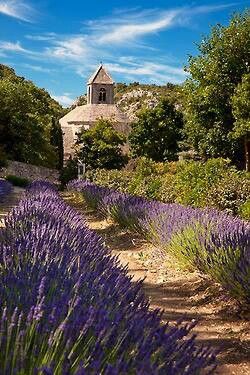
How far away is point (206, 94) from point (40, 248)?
2611cm

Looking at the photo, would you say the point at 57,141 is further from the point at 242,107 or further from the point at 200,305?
the point at 200,305

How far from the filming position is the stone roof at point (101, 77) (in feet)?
230

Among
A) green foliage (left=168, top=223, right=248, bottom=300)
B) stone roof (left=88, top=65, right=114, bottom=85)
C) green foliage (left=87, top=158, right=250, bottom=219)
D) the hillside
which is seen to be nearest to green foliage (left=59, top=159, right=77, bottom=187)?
green foliage (left=87, top=158, right=250, bottom=219)

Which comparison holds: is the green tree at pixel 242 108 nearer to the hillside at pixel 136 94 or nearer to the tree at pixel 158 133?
the tree at pixel 158 133

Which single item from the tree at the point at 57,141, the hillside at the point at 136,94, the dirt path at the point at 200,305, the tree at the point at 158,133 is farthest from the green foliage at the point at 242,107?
the hillside at the point at 136,94

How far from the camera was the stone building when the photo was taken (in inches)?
2320

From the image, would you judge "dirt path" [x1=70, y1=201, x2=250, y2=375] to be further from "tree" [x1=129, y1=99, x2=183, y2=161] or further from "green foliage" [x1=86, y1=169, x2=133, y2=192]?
"tree" [x1=129, y1=99, x2=183, y2=161]

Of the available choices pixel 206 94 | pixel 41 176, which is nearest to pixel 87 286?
pixel 206 94

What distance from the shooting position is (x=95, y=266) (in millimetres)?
3066

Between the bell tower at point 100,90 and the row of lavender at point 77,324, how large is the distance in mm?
67443

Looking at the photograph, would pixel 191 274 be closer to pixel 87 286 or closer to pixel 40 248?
pixel 40 248

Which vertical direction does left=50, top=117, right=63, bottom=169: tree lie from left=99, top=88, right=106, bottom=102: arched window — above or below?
below

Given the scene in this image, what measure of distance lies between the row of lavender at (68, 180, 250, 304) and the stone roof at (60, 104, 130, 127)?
169 ft

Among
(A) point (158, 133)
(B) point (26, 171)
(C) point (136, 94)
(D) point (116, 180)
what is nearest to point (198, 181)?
(D) point (116, 180)
